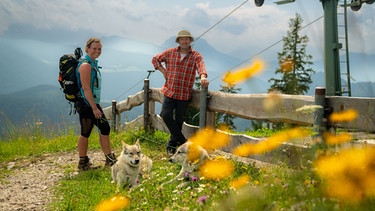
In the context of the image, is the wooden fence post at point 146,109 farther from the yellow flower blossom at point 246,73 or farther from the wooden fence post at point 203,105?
the yellow flower blossom at point 246,73

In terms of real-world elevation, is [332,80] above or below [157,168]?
above

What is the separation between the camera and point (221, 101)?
681 centimetres

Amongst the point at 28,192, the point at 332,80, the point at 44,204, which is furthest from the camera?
the point at 332,80

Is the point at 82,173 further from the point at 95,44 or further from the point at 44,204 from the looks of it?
the point at 95,44

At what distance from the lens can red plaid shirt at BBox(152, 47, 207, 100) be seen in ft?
23.6

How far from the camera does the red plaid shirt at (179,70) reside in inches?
284

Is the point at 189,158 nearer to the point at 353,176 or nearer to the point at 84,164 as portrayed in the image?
the point at 84,164

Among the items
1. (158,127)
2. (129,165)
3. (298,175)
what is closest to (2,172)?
(158,127)

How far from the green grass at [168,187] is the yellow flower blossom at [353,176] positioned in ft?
0.26

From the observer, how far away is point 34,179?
7574 millimetres

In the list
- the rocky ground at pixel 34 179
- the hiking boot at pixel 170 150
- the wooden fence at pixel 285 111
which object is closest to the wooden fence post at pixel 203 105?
the wooden fence at pixel 285 111

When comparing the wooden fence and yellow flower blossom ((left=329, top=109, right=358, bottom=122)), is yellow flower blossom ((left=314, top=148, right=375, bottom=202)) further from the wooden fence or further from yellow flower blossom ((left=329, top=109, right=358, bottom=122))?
yellow flower blossom ((left=329, top=109, right=358, bottom=122))

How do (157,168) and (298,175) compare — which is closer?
(298,175)

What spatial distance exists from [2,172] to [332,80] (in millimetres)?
12987
